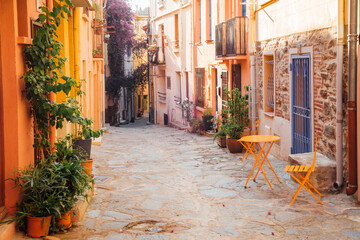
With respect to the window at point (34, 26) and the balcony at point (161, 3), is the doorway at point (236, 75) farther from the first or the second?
the balcony at point (161, 3)

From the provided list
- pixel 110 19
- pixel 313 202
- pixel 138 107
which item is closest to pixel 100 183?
pixel 313 202

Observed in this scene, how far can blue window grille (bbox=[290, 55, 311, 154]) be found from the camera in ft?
28.5

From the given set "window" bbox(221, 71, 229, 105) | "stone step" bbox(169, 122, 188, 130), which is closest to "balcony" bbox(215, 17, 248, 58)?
"window" bbox(221, 71, 229, 105)

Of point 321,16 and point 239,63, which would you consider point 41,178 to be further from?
point 239,63

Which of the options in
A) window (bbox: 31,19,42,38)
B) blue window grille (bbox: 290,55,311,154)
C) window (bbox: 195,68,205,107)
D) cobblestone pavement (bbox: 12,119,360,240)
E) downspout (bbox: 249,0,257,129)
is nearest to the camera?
cobblestone pavement (bbox: 12,119,360,240)

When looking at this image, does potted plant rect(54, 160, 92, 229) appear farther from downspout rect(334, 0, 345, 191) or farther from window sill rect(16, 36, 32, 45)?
downspout rect(334, 0, 345, 191)

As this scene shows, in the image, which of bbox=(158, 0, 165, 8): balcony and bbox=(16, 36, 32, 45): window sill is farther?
bbox=(158, 0, 165, 8): balcony

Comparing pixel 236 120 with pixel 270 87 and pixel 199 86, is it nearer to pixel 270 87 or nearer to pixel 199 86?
pixel 270 87

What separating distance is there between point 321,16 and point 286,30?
2.03 meters

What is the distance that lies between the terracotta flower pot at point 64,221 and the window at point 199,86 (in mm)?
13078

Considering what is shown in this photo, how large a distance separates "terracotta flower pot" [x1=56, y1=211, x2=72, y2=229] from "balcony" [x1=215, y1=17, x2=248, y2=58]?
28.2 feet

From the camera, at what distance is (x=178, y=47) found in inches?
869

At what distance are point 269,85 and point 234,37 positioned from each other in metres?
2.24

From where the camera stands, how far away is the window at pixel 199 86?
1843 cm
